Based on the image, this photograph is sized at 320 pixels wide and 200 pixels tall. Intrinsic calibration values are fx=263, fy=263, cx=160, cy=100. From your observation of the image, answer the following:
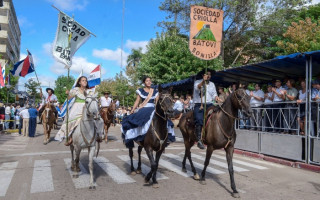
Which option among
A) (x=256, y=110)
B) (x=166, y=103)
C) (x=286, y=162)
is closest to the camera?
(x=166, y=103)

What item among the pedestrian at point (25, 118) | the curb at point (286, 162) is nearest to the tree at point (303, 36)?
the curb at point (286, 162)

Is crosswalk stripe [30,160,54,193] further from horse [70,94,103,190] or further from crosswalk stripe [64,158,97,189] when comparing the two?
horse [70,94,103,190]

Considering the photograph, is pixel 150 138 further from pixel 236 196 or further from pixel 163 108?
pixel 236 196

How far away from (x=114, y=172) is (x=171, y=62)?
630 inches

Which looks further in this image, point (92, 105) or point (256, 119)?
point (256, 119)

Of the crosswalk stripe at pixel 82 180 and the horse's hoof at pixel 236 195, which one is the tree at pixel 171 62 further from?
the horse's hoof at pixel 236 195

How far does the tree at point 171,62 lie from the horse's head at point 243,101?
51.3 ft

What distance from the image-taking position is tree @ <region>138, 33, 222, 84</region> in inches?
870

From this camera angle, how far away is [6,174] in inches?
289

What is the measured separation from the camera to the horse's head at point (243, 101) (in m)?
6.00

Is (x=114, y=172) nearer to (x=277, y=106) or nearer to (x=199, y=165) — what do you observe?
(x=199, y=165)

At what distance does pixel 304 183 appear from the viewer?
712cm

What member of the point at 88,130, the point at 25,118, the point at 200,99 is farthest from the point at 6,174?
the point at 25,118

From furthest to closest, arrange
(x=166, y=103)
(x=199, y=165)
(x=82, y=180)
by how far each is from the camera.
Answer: (x=199, y=165), (x=82, y=180), (x=166, y=103)
